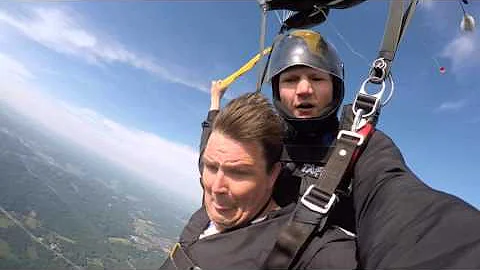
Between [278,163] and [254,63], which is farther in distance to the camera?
[254,63]

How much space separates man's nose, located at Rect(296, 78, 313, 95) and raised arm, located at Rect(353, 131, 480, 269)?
1.96ft

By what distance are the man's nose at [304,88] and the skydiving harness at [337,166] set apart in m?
0.26

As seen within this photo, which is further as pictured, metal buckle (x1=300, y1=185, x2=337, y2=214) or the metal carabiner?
the metal carabiner

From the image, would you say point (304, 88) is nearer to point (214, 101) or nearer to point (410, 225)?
point (410, 225)

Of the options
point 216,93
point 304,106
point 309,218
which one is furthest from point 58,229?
point 309,218

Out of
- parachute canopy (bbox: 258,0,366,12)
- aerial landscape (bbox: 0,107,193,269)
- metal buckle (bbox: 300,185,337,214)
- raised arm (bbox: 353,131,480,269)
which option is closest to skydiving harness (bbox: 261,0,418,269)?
metal buckle (bbox: 300,185,337,214)

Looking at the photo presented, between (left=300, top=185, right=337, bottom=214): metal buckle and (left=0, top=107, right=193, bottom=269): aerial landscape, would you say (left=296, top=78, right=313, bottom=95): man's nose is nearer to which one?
(left=300, top=185, right=337, bottom=214): metal buckle

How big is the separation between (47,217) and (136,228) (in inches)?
1183

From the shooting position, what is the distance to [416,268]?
2.16ft

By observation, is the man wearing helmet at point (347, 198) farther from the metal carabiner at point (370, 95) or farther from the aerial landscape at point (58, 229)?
the aerial landscape at point (58, 229)

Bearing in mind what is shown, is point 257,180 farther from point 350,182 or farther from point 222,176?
point 350,182

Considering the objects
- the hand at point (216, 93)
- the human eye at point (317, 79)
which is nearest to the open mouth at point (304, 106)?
the human eye at point (317, 79)

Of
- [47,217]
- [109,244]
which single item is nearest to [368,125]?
[109,244]

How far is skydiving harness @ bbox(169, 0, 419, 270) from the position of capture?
1048 mm
